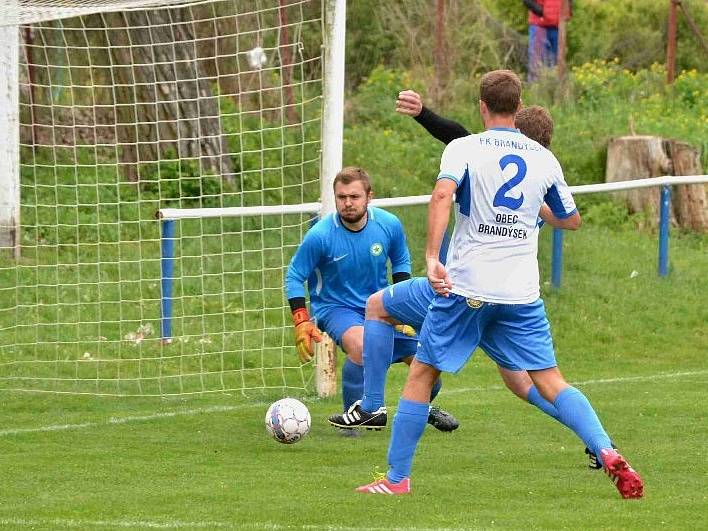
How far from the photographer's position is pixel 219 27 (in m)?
15.6

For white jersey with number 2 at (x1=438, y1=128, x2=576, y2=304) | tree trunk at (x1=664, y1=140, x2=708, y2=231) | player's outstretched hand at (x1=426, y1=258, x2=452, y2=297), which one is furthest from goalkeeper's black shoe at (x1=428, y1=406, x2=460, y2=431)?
tree trunk at (x1=664, y1=140, x2=708, y2=231)

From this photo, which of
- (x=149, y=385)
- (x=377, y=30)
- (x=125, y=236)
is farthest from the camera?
(x=377, y=30)

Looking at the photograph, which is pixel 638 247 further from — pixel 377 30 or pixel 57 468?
pixel 57 468

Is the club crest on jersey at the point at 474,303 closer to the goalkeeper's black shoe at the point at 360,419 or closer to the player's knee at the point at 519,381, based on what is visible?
the player's knee at the point at 519,381

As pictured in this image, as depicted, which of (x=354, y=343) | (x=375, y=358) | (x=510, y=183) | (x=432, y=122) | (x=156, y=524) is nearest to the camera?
(x=156, y=524)

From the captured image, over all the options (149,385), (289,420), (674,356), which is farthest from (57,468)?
(674,356)

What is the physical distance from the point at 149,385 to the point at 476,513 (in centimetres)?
451

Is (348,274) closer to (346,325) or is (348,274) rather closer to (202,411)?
(346,325)

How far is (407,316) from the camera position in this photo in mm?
7375

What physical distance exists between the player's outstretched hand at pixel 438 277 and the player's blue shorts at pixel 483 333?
0.15 m

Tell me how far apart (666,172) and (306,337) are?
7.80 metres

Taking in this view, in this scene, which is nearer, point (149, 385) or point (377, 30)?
point (149, 385)

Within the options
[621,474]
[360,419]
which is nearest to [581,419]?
[621,474]

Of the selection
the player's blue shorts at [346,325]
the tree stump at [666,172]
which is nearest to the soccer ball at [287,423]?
the player's blue shorts at [346,325]
